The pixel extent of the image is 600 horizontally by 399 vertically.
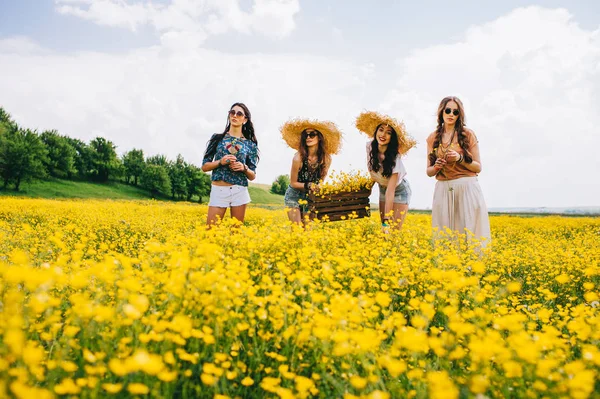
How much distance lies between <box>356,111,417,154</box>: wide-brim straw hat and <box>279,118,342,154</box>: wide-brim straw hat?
0.44m

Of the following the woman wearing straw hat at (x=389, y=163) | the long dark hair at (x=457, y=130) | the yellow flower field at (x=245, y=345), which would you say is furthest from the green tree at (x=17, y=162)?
the long dark hair at (x=457, y=130)

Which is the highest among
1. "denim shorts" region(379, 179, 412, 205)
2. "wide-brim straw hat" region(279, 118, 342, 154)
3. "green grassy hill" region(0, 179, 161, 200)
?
"wide-brim straw hat" region(279, 118, 342, 154)

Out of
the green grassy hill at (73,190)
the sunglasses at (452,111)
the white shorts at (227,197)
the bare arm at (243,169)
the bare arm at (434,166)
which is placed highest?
the sunglasses at (452,111)

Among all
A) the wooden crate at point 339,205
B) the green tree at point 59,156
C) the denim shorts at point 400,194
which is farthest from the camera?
the green tree at point 59,156

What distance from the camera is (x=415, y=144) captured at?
673 centimetres

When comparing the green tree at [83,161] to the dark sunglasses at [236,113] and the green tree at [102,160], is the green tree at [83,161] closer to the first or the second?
the green tree at [102,160]

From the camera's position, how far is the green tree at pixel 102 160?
6012 centimetres

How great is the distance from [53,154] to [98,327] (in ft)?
193

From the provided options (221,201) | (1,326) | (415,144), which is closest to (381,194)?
(415,144)

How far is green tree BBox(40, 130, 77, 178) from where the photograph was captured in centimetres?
5191

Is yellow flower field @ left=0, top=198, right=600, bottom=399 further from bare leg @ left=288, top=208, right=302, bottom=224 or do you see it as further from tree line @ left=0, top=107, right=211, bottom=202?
tree line @ left=0, top=107, right=211, bottom=202

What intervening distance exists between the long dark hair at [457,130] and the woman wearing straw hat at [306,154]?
1696 millimetres

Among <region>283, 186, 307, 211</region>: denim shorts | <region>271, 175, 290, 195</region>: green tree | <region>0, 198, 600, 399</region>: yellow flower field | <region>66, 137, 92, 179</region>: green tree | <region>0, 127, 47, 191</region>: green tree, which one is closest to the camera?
<region>0, 198, 600, 399</region>: yellow flower field

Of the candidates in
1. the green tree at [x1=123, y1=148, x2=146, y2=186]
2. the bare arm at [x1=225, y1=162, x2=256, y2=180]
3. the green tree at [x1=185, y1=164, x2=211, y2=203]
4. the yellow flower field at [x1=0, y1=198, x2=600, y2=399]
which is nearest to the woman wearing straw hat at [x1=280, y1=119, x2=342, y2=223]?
the bare arm at [x1=225, y1=162, x2=256, y2=180]
